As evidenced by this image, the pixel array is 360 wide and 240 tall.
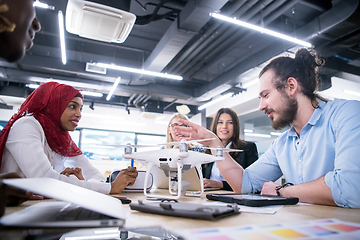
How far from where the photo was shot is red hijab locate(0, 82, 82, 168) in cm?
138

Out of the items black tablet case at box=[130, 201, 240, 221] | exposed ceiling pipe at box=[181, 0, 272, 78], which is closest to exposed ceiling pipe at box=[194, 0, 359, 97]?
exposed ceiling pipe at box=[181, 0, 272, 78]

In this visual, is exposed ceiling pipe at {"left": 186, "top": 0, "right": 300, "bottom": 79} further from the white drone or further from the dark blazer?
the white drone

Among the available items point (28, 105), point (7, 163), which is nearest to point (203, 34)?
point (28, 105)

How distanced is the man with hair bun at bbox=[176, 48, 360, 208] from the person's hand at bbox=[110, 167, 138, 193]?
0.38m

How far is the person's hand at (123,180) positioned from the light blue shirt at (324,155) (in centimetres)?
66

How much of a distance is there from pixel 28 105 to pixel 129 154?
2.69 ft

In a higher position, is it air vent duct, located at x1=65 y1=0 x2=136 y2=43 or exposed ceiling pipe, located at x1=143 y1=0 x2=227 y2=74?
exposed ceiling pipe, located at x1=143 y1=0 x2=227 y2=74

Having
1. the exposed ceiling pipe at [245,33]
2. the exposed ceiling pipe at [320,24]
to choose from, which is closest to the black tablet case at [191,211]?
the exposed ceiling pipe at [245,33]

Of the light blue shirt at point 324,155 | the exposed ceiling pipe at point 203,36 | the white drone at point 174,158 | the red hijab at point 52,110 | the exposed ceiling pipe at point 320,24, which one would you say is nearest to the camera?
the light blue shirt at point 324,155

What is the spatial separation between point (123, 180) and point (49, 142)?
1.91ft

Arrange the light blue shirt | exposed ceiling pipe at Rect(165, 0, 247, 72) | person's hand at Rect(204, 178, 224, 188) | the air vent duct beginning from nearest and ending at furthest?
the light blue shirt
person's hand at Rect(204, 178, 224, 188)
the air vent duct
exposed ceiling pipe at Rect(165, 0, 247, 72)

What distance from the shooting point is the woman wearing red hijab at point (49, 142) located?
3.50 ft

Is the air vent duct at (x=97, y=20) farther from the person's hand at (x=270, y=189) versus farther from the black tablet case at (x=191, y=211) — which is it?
the black tablet case at (x=191, y=211)

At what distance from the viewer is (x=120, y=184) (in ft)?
3.86
